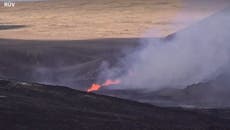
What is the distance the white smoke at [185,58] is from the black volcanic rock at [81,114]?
5.88m

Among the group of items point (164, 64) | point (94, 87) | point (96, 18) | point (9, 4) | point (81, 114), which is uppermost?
point (9, 4)

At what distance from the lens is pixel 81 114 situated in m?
12.5

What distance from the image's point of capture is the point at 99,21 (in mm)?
53125

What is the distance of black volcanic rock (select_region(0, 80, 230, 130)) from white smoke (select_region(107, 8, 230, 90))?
5.88m

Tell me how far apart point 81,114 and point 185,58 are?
11486 mm

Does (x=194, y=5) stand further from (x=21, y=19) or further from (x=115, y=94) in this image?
(x=115, y=94)

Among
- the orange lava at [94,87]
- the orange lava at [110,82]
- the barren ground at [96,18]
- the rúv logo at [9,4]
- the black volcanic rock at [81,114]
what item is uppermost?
the rúv logo at [9,4]

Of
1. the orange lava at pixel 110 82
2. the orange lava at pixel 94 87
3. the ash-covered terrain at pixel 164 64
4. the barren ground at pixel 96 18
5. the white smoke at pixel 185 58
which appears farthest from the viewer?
the barren ground at pixel 96 18

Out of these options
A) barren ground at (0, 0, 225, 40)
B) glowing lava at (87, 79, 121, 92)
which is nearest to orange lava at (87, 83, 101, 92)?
glowing lava at (87, 79, 121, 92)

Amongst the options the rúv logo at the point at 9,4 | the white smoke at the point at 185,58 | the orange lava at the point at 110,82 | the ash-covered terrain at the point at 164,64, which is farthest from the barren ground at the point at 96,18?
the orange lava at the point at 110,82

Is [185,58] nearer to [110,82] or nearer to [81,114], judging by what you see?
[110,82]

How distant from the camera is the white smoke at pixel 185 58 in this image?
840 inches

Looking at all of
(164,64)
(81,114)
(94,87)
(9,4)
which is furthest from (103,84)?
(9,4)

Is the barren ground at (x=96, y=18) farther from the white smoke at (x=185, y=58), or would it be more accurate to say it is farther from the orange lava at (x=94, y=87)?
the orange lava at (x=94, y=87)
